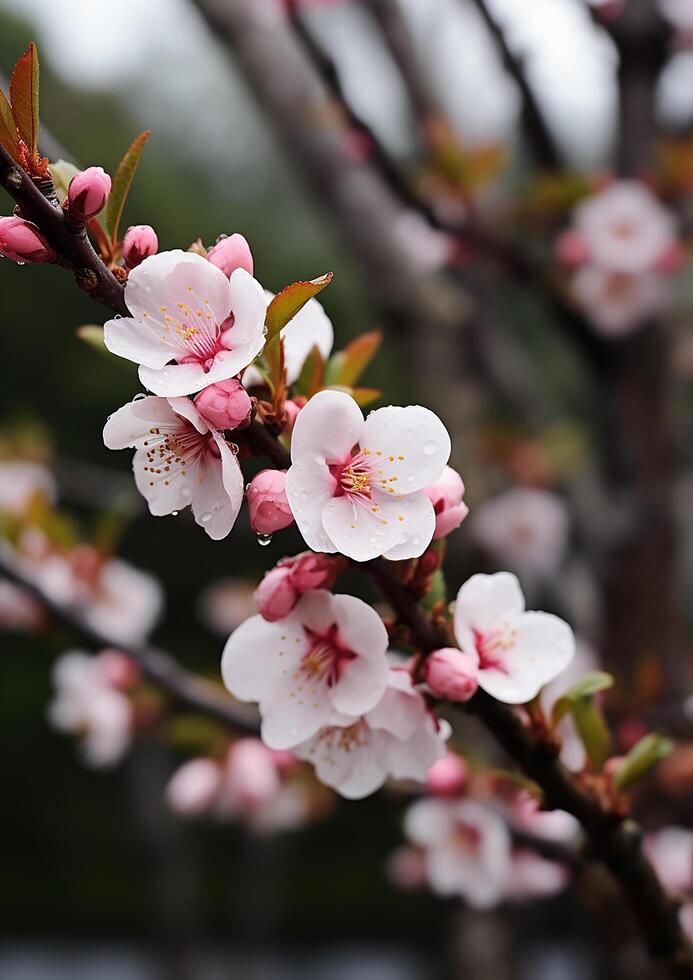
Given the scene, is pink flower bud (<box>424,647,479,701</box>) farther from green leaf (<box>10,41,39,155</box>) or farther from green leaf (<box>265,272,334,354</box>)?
green leaf (<box>10,41,39,155</box>)

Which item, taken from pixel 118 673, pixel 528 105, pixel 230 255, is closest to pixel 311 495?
pixel 230 255

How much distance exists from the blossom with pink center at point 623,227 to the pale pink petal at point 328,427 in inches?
55.2

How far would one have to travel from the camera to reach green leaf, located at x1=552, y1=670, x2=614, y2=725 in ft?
1.80

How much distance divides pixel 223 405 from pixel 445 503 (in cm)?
15

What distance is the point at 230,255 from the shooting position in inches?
19.1

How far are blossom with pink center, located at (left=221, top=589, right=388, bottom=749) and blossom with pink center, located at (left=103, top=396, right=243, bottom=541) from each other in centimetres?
8

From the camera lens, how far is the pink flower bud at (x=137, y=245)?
0.48 metres

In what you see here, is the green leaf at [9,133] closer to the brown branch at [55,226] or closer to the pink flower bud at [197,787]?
the brown branch at [55,226]

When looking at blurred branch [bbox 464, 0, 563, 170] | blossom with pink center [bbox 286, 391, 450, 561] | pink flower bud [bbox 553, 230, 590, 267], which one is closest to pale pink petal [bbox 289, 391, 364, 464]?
blossom with pink center [bbox 286, 391, 450, 561]

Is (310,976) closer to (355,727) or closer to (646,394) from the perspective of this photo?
(646,394)

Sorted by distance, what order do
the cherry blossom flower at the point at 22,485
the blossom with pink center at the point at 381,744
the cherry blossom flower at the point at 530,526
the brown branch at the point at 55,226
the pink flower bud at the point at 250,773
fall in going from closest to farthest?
1. the brown branch at the point at 55,226
2. the blossom with pink center at the point at 381,744
3. the pink flower bud at the point at 250,773
4. the cherry blossom flower at the point at 22,485
5. the cherry blossom flower at the point at 530,526

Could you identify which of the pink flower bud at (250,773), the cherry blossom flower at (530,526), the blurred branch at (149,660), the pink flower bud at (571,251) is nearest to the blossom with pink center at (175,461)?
the blurred branch at (149,660)

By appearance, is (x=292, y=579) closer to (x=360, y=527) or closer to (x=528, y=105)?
(x=360, y=527)

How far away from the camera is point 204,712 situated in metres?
1.01
